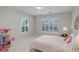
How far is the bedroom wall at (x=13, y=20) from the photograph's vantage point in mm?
1025

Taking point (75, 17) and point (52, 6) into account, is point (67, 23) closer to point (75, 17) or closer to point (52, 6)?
point (75, 17)

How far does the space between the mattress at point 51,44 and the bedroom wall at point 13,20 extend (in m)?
0.13

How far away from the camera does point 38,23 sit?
1.11 meters

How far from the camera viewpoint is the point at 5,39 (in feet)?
3.58

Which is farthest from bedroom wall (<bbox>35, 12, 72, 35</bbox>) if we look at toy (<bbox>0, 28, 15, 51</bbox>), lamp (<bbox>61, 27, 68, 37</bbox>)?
toy (<bbox>0, 28, 15, 51</bbox>)

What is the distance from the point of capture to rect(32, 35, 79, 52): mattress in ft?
3.43

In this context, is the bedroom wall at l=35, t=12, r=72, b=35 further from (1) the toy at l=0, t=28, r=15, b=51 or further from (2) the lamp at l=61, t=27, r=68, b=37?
(1) the toy at l=0, t=28, r=15, b=51

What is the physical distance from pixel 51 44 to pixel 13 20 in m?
0.46

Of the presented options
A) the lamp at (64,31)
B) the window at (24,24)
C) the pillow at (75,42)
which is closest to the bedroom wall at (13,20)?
the window at (24,24)

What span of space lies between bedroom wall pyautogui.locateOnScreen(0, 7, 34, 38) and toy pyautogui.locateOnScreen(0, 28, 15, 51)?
0.05 m

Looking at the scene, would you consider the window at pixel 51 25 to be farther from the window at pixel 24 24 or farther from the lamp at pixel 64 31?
the window at pixel 24 24

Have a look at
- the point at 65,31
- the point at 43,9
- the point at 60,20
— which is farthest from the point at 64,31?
the point at 43,9
